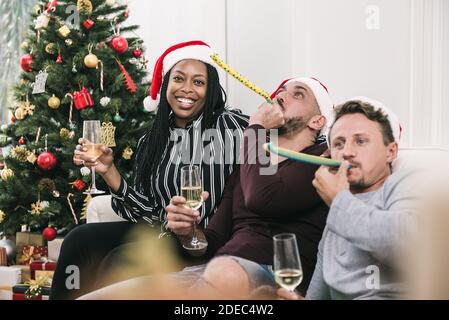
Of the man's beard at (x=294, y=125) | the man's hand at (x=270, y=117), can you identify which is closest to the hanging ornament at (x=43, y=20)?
the man's hand at (x=270, y=117)

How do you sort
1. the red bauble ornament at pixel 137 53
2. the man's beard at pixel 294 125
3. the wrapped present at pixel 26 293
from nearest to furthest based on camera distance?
the man's beard at pixel 294 125 < the wrapped present at pixel 26 293 < the red bauble ornament at pixel 137 53

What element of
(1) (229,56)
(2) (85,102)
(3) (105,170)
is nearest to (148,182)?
(3) (105,170)

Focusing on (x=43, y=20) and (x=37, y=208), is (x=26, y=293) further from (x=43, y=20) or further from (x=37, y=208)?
(x=43, y=20)

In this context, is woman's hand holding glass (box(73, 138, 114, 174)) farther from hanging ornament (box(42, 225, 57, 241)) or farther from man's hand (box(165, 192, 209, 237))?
hanging ornament (box(42, 225, 57, 241))

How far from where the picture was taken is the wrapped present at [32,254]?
2.98 m

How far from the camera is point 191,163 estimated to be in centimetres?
203

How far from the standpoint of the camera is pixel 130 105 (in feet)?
9.38

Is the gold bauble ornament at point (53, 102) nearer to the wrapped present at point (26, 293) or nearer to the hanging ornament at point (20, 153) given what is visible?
the hanging ornament at point (20, 153)

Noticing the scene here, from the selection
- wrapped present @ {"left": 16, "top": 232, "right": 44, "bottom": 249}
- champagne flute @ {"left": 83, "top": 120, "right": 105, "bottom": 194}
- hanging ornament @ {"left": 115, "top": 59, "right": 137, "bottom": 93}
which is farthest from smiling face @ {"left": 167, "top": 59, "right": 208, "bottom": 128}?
wrapped present @ {"left": 16, "top": 232, "right": 44, "bottom": 249}

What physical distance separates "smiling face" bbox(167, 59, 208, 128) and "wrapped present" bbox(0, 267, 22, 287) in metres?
1.43

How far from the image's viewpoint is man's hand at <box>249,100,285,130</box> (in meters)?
1.79

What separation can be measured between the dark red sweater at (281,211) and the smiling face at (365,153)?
180 millimetres

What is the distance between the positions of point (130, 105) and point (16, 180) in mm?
736
